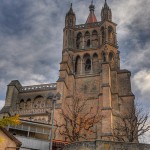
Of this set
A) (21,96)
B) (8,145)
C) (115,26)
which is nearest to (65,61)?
(21,96)

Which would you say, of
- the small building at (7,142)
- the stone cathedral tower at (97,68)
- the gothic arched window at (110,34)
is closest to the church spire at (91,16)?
the stone cathedral tower at (97,68)

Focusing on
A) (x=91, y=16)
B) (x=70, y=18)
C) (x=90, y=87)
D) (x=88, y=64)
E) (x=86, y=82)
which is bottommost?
(x=90, y=87)

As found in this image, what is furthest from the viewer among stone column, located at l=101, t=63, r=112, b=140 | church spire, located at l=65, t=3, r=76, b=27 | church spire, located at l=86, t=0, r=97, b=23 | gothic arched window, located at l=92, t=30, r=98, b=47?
church spire, located at l=86, t=0, r=97, b=23

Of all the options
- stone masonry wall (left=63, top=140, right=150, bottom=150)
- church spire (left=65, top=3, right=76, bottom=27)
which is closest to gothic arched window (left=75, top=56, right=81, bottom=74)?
church spire (left=65, top=3, right=76, bottom=27)

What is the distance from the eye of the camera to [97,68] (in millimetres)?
52562

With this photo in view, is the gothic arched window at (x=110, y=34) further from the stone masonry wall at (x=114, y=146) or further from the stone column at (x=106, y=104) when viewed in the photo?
the stone masonry wall at (x=114, y=146)

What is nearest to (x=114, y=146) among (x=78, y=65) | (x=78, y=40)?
(x=78, y=65)

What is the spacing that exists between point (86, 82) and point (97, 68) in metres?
3.76

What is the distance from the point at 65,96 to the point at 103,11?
66.9 feet

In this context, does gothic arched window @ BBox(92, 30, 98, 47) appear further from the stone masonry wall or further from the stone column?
the stone masonry wall

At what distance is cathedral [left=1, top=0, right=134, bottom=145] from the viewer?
146 ft

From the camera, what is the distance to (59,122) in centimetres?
4181

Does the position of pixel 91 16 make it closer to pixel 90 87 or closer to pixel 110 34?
pixel 110 34

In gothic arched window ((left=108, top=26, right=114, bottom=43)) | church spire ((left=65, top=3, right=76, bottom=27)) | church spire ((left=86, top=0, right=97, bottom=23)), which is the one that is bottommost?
gothic arched window ((left=108, top=26, right=114, bottom=43))
